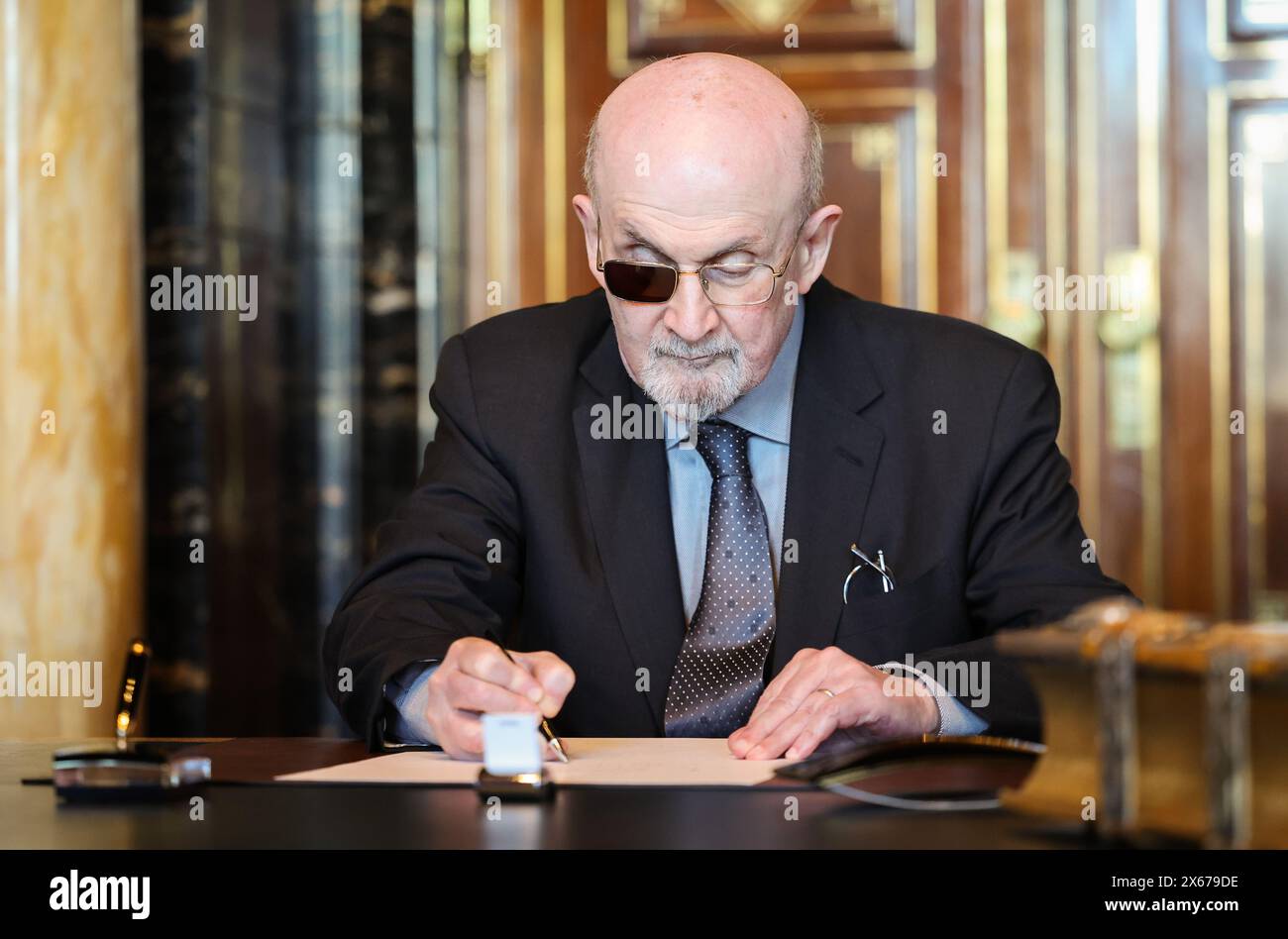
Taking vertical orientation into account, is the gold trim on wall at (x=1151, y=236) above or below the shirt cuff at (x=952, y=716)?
above

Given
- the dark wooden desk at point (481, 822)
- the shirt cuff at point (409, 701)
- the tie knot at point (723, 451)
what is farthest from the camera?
the tie knot at point (723, 451)

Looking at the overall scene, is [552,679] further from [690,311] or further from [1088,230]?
[1088,230]

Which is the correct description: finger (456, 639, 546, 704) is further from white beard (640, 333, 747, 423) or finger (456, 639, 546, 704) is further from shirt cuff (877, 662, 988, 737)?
white beard (640, 333, 747, 423)

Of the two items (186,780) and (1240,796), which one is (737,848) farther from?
(186,780)

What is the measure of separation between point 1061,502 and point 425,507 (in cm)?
100

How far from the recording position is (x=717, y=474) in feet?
8.00

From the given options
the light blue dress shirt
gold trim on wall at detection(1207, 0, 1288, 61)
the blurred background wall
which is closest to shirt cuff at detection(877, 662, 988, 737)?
the light blue dress shirt

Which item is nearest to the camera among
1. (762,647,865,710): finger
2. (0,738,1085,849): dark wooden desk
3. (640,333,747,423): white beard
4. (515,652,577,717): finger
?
(0,738,1085,849): dark wooden desk

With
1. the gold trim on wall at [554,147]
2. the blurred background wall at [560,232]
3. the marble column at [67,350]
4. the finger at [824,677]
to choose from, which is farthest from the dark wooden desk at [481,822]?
the gold trim on wall at [554,147]

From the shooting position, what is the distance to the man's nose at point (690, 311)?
229 cm

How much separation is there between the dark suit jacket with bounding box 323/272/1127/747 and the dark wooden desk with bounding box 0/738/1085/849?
748mm

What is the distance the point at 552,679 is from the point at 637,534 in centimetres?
75

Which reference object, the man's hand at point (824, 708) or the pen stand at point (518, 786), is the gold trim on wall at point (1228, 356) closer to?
the man's hand at point (824, 708)

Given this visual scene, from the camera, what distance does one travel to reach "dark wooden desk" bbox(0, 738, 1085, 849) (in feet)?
3.89
